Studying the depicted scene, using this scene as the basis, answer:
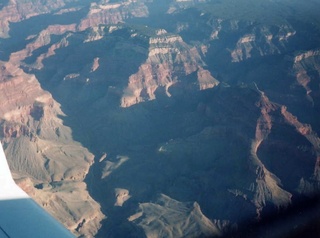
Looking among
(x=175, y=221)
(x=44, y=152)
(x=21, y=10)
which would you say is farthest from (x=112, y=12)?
(x=175, y=221)

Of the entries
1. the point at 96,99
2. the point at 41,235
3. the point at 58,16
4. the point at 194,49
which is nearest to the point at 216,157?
the point at 96,99

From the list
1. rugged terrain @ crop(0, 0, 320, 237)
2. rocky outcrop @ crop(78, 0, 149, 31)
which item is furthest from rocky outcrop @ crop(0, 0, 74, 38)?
rugged terrain @ crop(0, 0, 320, 237)

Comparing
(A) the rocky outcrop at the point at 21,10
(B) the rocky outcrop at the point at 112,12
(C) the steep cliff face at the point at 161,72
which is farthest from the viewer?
(A) the rocky outcrop at the point at 21,10

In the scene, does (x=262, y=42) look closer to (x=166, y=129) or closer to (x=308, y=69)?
(x=308, y=69)

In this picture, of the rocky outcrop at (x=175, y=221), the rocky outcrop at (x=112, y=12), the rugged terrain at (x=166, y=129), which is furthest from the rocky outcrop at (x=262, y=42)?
the rocky outcrop at (x=175, y=221)

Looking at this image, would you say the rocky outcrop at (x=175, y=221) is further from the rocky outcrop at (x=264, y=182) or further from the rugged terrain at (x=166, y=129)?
the rocky outcrop at (x=264, y=182)
